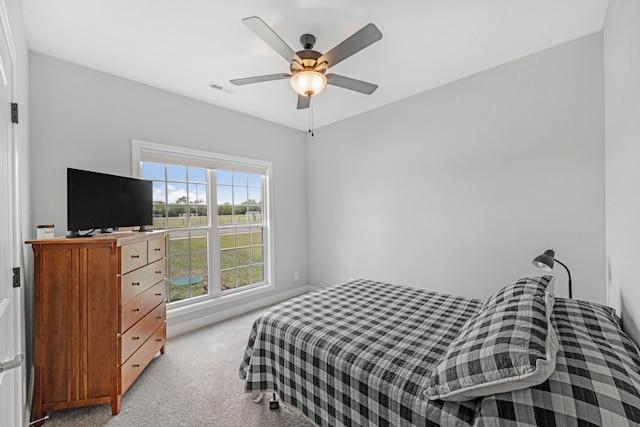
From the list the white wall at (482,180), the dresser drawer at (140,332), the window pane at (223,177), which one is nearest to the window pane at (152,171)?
the window pane at (223,177)

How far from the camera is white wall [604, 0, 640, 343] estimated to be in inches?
48.8

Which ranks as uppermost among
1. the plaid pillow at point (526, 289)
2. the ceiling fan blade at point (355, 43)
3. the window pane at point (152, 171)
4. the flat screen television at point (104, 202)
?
the ceiling fan blade at point (355, 43)

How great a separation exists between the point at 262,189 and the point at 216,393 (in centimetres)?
264

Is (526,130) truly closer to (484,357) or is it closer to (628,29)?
(628,29)

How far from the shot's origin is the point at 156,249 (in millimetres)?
2445

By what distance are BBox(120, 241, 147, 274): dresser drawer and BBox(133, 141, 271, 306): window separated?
2.86 feet

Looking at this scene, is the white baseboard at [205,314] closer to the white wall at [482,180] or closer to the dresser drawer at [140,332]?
the dresser drawer at [140,332]

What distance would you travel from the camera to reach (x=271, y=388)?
5.64ft


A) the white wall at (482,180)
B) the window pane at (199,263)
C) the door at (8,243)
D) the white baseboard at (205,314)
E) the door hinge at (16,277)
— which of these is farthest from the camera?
the window pane at (199,263)

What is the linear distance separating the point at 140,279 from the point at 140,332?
0.43 metres

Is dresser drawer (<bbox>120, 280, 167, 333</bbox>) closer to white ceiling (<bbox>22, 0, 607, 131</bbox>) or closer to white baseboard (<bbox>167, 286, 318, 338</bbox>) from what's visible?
white baseboard (<bbox>167, 286, 318, 338</bbox>)

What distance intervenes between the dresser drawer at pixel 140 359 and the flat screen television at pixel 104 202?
1.01 meters

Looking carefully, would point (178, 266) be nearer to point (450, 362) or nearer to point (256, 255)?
point (256, 255)

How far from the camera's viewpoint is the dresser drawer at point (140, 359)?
6.31ft
